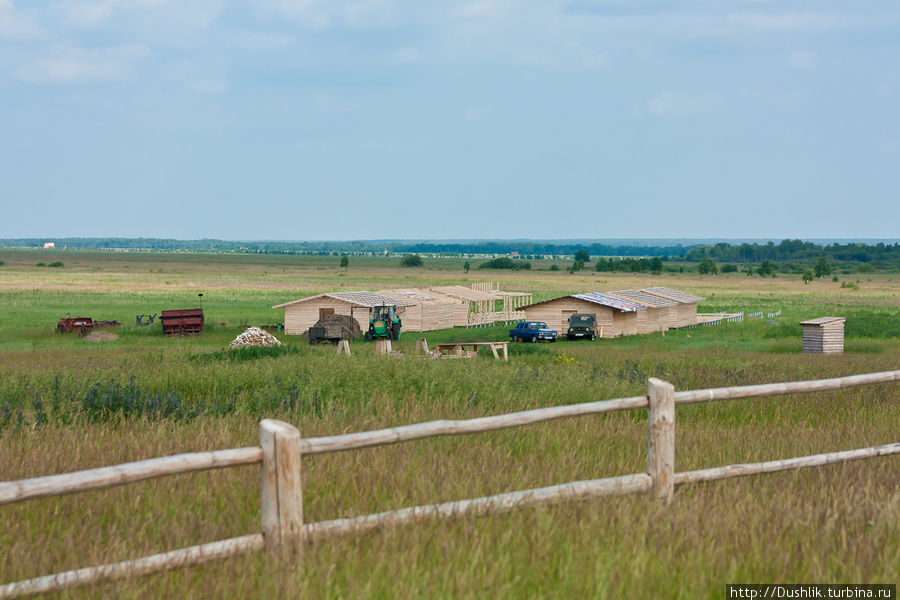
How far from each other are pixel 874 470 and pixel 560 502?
3468mm

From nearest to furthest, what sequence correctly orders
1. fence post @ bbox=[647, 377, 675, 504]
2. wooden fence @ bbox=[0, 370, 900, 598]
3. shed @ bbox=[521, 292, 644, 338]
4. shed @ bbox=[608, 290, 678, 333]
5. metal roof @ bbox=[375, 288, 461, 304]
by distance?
wooden fence @ bbox=[0, 370, 900, 598], fence post @ bbox=[647, 377, 675, 504], shed @ bbox=[521, 292, 644, 338], metal roof @ bbox=[375, 288, 461, 304], shed @ bbox=[608, 290, 678, 333]

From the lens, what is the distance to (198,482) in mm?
6629

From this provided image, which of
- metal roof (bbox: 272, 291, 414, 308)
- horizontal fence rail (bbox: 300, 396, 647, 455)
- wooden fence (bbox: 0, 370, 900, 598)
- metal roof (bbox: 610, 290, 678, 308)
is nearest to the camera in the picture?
wooden fence (bbox: 0, 370, 900, 598)

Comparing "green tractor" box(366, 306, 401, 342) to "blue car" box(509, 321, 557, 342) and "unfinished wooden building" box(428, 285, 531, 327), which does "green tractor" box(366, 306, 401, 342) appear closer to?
"blue car" box(509, 321, 557, 342)

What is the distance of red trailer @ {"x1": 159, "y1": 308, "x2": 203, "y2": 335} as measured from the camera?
46.5m

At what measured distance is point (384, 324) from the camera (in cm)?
4766

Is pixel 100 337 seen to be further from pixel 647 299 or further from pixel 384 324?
pixel 647 299

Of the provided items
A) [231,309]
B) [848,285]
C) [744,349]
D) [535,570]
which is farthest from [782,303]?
[535,570]

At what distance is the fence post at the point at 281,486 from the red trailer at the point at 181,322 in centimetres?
4363

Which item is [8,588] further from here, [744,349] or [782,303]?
[782,303]

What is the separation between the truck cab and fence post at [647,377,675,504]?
145 ft

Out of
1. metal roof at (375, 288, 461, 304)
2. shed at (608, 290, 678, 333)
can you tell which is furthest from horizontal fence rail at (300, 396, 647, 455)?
shed at (608, 290, 678, 333)

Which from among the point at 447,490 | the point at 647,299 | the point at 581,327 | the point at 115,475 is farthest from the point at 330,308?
the point at 115,475

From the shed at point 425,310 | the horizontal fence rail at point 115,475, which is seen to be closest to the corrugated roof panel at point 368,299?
the shed at point 425,310
